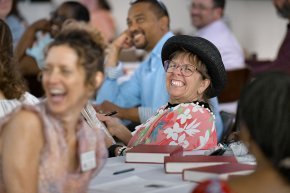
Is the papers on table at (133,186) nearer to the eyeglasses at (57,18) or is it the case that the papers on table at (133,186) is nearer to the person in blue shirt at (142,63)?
the person in blue shirt at (142,63)

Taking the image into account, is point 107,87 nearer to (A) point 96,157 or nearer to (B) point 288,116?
(A) point 96,157

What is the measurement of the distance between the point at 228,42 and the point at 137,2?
1.72 meters

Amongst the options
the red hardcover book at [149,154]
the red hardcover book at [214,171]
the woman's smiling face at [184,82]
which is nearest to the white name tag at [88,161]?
the red hardcover book at [214,171]

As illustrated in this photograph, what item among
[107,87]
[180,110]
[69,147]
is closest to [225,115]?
[107,87]

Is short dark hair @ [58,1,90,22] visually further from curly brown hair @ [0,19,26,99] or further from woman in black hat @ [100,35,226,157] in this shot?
curly brown hair @ [0,19,26,99]

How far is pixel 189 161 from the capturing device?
9.20 ft

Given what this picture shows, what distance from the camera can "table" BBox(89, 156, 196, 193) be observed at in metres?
2.60

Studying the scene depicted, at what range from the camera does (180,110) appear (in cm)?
351

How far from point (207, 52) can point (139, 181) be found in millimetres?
1004

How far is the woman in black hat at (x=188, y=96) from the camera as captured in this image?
11.3 ft

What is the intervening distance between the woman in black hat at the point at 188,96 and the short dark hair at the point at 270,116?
53.9 inches

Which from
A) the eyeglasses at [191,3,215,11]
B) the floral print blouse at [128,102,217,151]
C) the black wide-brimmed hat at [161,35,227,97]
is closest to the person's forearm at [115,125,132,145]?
the floral print blouse at [128,102,217,151]

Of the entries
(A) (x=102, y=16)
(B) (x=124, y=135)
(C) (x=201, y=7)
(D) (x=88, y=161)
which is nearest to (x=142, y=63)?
(B) (x=124, y=135)

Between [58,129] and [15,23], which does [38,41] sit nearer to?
[15,23]
